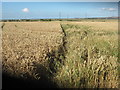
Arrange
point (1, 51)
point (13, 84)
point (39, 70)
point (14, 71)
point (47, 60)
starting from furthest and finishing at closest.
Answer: point (1, 51)
point (47, 60)
point (39, 70)
point (14, 71)
point (13, 84)

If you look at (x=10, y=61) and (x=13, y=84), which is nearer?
(x=13, y=84)

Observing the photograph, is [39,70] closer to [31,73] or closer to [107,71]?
[31,73]

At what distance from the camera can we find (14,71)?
375cm

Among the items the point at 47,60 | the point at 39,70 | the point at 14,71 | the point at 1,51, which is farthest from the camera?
the point at 1,51

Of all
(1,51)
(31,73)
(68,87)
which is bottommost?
(68,87)

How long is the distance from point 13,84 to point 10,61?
2.37 ft

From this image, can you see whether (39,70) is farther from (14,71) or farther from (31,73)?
(14,71)

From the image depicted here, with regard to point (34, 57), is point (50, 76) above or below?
below

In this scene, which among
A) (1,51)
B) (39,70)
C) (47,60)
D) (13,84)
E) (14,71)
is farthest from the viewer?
(1,51)

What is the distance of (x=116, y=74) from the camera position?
4.06 m

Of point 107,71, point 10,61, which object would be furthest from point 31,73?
point 107,71

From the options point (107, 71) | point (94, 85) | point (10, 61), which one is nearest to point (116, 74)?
point (107, 71)

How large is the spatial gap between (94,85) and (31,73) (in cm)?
130

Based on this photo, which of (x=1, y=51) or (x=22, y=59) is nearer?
(x=22, y=59)
